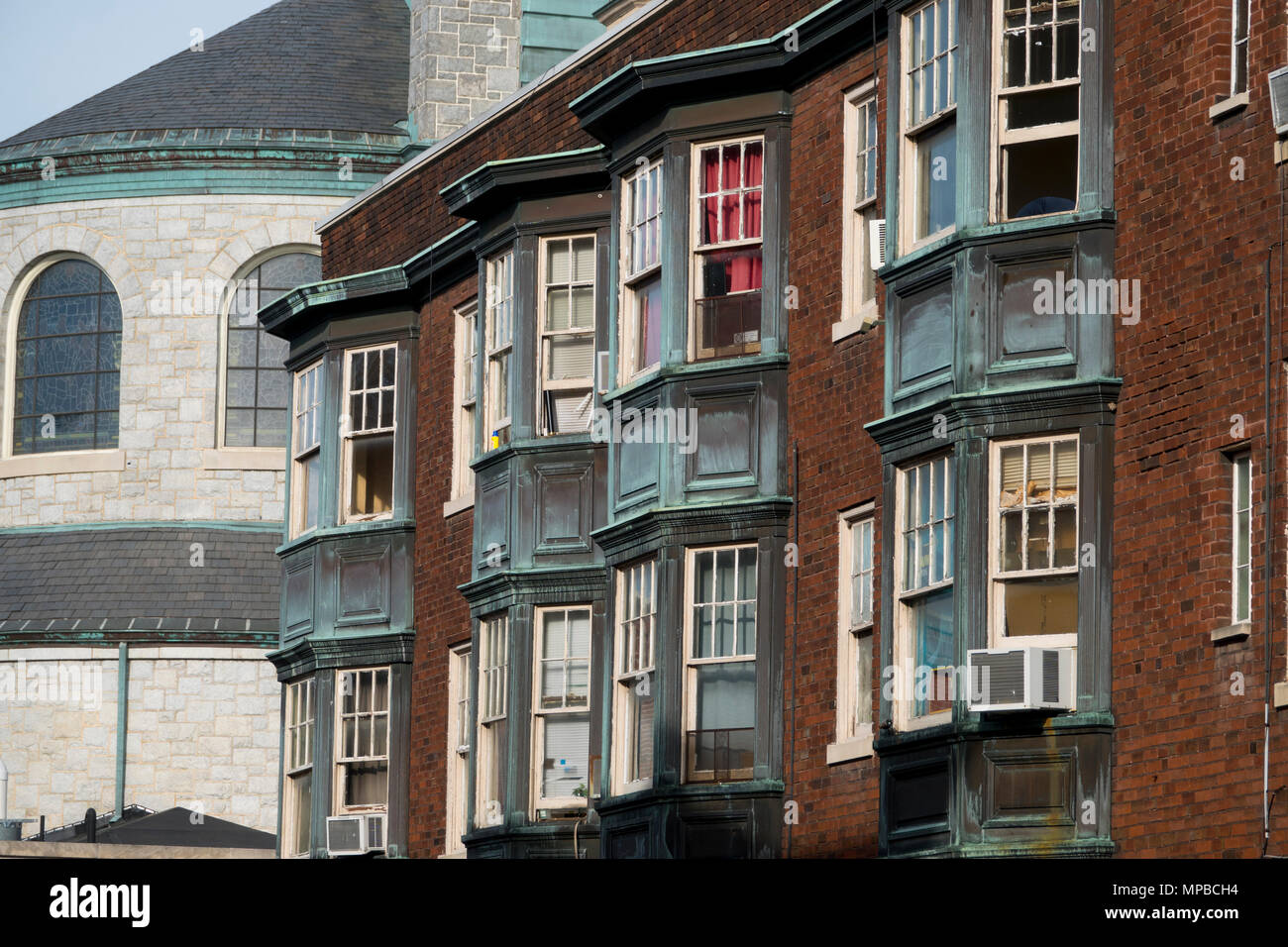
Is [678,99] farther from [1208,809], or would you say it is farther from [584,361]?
[1208,809]

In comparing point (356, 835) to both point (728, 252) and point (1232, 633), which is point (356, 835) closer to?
point (728, 252)

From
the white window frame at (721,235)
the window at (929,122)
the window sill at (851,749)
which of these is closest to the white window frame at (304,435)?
the white window frame at (721,235)

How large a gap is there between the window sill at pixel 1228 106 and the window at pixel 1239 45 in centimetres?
11

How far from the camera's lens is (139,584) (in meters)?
42.8

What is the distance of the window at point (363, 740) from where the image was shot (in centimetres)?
2947

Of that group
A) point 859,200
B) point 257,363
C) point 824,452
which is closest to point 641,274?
point 859,200

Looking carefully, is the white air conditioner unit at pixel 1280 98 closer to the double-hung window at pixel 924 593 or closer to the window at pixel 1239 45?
the window at pixel 1239 45

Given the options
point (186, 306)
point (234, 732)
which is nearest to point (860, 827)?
point (234, 732)

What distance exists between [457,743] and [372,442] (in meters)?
3.84

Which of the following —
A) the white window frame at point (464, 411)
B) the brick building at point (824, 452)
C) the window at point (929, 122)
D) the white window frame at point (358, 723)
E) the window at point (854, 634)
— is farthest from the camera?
the white window frame at point (358, 723)

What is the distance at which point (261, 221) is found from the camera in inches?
1770

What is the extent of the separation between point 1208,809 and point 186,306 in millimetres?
29750

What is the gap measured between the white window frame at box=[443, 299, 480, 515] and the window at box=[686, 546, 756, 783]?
558cm

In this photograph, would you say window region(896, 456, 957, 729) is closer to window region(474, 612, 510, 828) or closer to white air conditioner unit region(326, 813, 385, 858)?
window region(474, 612, 510, 828)
